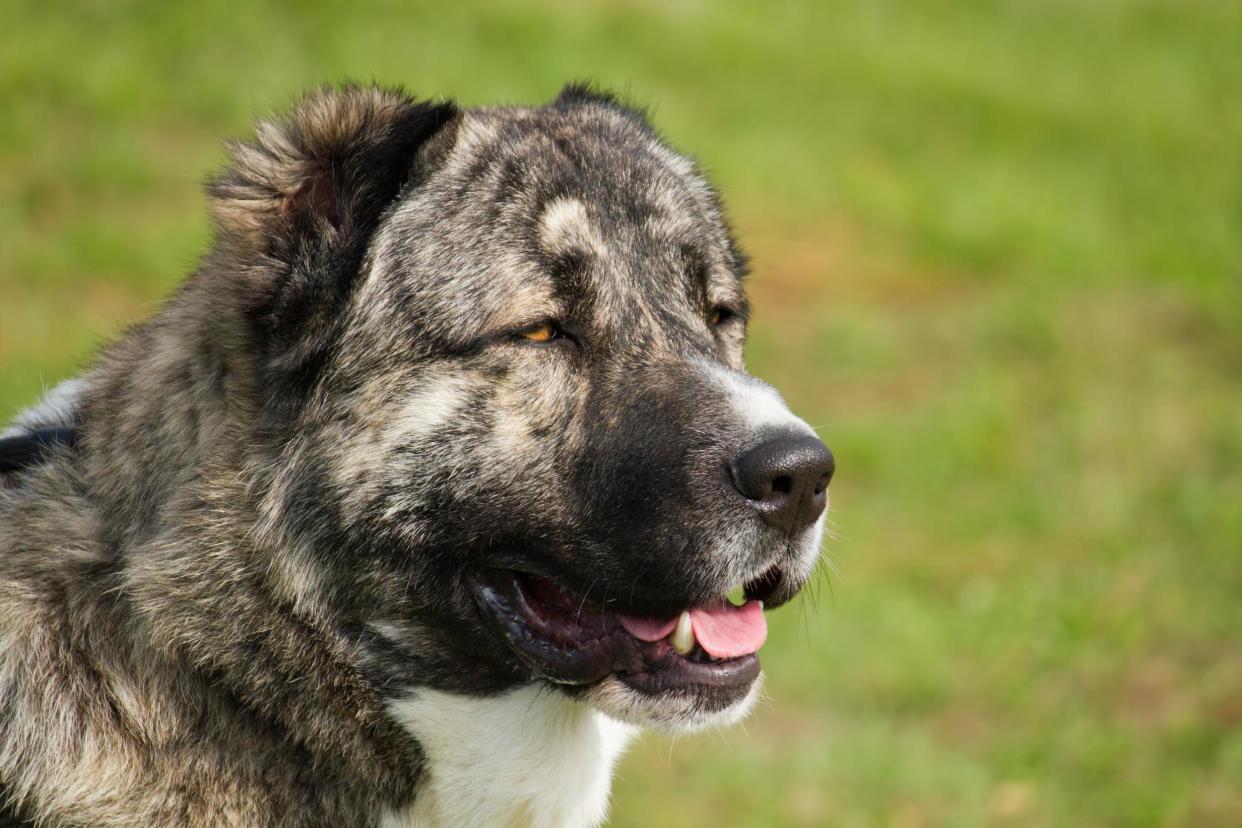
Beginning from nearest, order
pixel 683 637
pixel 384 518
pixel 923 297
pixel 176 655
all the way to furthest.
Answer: pixel 176 655
pixel 384 518
pixel 683 637
pixel 923 297

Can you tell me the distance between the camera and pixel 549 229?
3.59 metres

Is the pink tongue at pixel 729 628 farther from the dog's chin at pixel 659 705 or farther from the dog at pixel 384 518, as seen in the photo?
the dog's chin at pixel 659 705

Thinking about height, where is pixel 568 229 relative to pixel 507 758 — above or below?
above

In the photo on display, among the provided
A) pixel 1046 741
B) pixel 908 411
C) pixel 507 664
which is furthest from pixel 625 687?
pixel 908 411

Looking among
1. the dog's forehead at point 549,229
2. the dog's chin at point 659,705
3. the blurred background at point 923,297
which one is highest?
the dog's forehead at point 549,229

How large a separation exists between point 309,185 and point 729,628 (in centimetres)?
155

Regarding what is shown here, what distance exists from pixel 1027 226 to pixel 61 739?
12524 mm

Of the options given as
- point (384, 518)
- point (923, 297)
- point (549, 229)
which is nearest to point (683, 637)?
point (384, 518)

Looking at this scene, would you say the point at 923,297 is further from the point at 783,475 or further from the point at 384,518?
the point at 384,518

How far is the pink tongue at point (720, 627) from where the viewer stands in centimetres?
344

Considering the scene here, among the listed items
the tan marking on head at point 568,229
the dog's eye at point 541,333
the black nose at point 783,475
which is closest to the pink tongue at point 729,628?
the black nose at point 783,475

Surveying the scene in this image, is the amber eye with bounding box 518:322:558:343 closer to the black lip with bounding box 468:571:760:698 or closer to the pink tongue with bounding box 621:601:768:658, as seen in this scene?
the black lip with bounding box 468:571:760:698

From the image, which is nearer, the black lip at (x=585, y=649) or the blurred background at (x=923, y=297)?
the black lip at (x=585, y=649)

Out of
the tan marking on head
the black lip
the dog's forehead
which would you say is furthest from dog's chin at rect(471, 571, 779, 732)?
the tan marking on head
